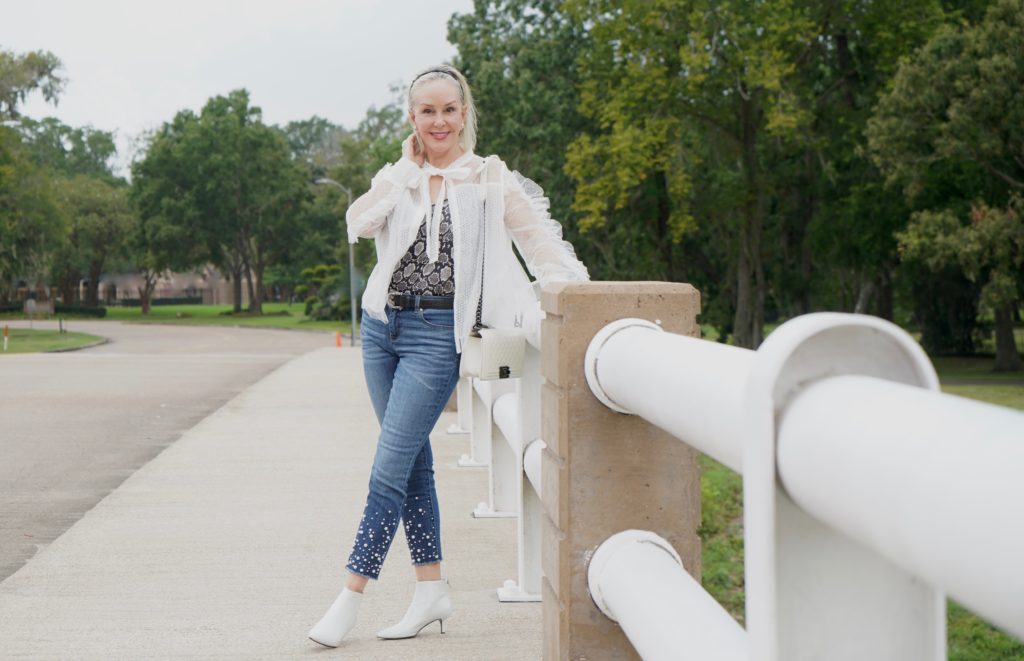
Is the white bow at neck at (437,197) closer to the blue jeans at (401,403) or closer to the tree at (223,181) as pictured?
the blue jeans at (401,403)

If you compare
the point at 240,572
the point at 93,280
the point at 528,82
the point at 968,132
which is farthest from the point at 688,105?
the point at 93,280

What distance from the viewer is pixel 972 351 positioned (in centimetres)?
4591

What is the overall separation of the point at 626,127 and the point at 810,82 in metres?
7.71

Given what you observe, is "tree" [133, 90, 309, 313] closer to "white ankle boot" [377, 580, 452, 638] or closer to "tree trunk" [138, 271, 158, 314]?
"tree trunk" [138, 271, 158, 314]

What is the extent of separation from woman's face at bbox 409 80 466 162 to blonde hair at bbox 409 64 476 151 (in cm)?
3

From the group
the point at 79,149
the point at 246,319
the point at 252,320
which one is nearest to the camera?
the point at 252,320

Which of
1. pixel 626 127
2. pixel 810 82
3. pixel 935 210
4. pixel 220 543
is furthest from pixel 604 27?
pixel 220 543

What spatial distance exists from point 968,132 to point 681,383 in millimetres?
31792

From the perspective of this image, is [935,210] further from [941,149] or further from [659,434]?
[659,434]

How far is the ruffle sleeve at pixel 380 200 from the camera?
430cm

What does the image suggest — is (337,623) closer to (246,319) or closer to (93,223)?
(246,319)

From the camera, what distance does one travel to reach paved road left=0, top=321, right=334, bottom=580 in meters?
7.84

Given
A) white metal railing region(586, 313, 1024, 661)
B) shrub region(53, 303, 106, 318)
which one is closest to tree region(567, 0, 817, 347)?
white metal railing region(586, 313, 1024, 661)

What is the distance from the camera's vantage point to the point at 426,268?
4.34m
